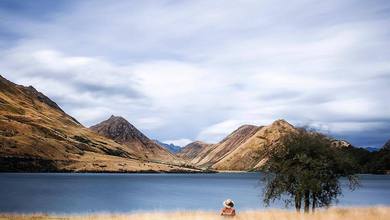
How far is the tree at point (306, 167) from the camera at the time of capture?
4534 centimetres

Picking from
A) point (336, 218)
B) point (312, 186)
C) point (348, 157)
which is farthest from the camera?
point (348, 157)

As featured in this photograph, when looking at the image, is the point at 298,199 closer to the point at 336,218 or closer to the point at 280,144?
the point at 280,144

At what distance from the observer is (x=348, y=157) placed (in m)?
47.6

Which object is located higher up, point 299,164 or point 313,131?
point 313,131

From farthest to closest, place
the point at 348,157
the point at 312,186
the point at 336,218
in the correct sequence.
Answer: the point at 348,157, the point at 312,186, the point at 336,218

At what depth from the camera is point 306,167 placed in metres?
46.0

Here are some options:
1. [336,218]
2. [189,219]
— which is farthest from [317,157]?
[189,219]

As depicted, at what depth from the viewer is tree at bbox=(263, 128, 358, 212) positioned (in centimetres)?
4534

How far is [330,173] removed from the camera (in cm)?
4703

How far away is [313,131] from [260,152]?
17.7 feet

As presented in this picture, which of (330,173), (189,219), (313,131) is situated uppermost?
(313,131)

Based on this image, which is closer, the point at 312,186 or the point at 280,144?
the point at 312,186

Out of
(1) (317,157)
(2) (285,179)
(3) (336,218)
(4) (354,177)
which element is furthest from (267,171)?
(3) (336,218)

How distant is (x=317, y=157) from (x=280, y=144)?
A: 386cm
